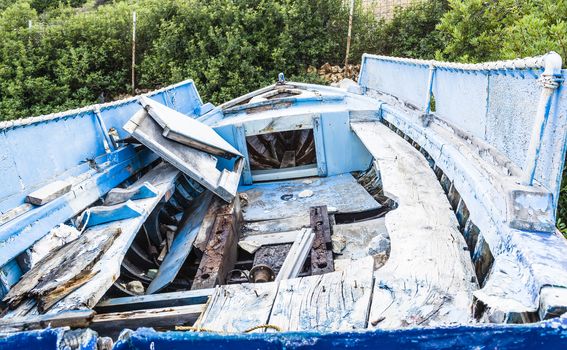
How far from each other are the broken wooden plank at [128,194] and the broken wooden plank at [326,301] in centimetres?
161

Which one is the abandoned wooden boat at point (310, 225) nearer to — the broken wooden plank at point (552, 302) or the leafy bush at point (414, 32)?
the broken wooden plank at point (552, 302)

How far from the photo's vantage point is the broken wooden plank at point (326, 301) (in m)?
1.53

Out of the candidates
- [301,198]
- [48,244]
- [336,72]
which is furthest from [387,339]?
[336,72]

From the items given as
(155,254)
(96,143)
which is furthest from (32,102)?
(155,254)

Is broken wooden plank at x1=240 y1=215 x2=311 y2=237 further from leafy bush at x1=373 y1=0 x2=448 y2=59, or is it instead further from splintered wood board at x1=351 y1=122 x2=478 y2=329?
leafy bush at x1=373 y1=0 x2=448 y2=59

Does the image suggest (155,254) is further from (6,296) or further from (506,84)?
(506,84)

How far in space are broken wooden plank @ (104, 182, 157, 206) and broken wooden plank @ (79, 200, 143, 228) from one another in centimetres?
25

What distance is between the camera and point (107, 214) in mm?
2750

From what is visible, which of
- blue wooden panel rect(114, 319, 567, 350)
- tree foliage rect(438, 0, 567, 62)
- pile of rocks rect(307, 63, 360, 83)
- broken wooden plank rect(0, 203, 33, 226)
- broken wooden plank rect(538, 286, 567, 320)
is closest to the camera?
blue wooden panel rect(114, 319, 567, 350)

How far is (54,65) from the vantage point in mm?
11125

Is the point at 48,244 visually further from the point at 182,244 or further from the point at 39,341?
the point at 39,341

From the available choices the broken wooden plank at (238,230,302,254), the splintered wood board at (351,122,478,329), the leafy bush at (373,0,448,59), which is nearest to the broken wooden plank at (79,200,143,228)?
the broken wooden plank at (238,230,302,254)

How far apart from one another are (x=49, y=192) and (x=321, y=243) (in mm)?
1744

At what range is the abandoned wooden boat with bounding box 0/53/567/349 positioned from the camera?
1229 millimetres
